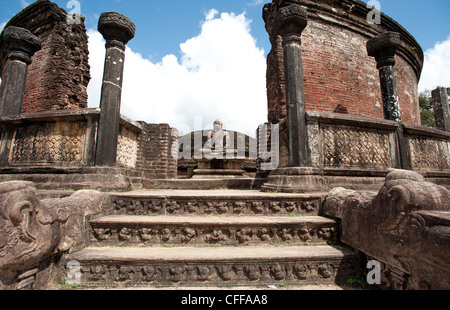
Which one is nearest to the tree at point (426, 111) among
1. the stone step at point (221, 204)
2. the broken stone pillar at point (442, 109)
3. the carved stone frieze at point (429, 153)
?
the broken stone pillar at point (442, 109)

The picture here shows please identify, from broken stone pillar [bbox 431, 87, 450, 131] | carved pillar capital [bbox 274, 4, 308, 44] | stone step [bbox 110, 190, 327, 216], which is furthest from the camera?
broken stone pillar [bbox 431, 87, 450, 131]

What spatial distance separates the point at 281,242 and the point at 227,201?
2.80ft

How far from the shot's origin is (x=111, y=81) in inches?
160

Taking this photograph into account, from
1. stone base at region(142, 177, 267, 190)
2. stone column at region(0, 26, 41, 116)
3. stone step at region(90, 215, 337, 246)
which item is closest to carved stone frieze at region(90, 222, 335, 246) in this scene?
stone step at region(90, 215, 337, 246)

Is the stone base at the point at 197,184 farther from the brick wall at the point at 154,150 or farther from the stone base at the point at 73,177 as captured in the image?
the stone base at the point at 73,177

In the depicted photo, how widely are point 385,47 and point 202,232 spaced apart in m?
5.80

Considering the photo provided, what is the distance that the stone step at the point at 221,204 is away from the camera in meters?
2.91

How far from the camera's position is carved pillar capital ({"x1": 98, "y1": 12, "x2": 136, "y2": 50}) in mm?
4090

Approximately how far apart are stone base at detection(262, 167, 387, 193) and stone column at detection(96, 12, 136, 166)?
116 inches

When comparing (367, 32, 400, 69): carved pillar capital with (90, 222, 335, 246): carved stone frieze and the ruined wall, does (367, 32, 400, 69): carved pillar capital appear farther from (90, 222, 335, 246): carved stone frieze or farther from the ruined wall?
the ruined wall

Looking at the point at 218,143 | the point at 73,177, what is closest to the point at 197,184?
the point at 73,177

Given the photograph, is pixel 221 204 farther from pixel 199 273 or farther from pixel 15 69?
pixel 15 69

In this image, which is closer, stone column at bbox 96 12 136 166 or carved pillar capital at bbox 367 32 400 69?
stone column at bbox 96 12 136 166
